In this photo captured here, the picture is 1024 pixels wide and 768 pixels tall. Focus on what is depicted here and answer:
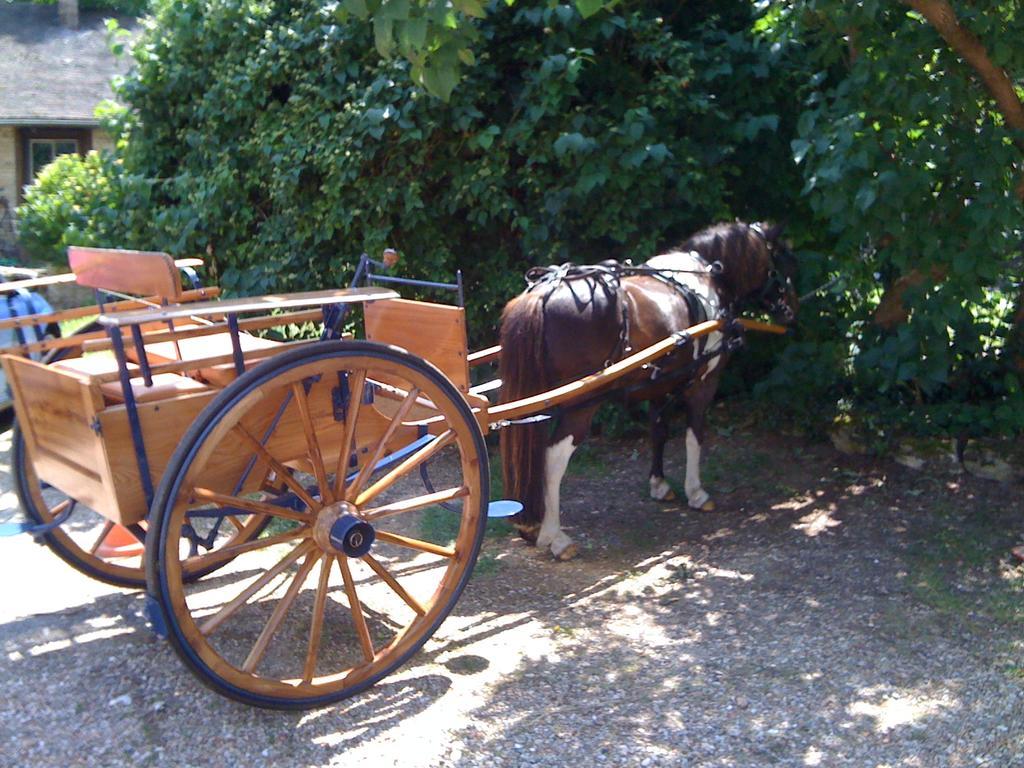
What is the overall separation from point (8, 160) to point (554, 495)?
19.6 metres

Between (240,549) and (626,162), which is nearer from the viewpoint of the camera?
(240,549)

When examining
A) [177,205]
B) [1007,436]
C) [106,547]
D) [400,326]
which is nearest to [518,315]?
[400,326]

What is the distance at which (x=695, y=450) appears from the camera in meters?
6.58

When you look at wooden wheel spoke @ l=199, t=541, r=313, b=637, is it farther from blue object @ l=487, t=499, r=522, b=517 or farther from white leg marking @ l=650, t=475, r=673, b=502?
white leg marking @ l=650, t=475, r=673, b=502

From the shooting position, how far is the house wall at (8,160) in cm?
2134

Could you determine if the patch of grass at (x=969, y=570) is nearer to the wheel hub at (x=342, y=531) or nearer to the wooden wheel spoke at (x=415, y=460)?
the wooden wheel spoke at (x=415, y=460)

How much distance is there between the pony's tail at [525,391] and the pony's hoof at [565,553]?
0.19 metres

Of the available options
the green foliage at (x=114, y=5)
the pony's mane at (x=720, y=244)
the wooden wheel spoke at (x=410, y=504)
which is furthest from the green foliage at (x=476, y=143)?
the green foliage at (x=114, y=5)

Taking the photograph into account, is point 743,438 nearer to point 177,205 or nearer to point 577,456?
point 577,456

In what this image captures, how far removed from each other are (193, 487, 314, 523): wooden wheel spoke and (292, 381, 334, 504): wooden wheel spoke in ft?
0.39

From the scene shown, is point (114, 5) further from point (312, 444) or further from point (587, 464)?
point (312, 444)

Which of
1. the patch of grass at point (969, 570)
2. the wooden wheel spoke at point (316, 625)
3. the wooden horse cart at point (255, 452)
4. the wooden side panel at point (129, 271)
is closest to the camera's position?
the wooden horse cart at point (255, 452)

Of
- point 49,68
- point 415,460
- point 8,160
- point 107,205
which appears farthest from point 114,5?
point 415,460

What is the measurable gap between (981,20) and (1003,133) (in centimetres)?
64
